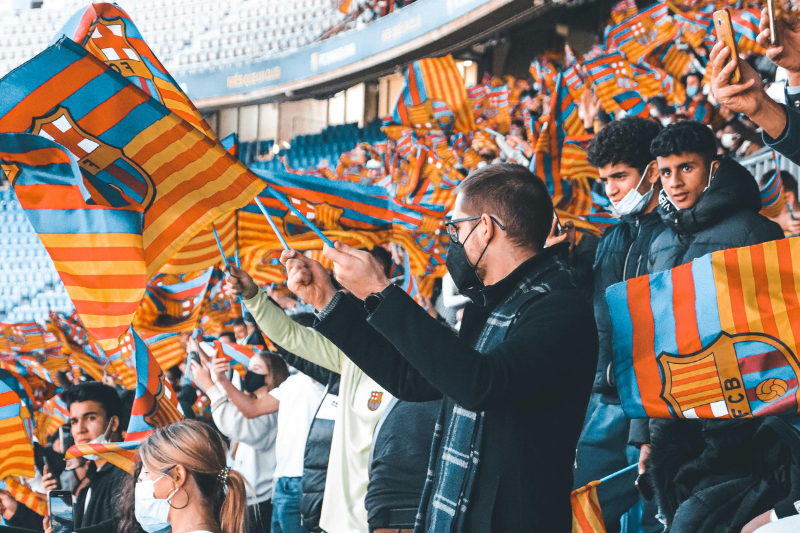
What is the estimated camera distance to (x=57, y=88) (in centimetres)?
272

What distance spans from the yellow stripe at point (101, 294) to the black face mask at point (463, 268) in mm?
1413

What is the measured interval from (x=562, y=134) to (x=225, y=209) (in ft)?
11.0

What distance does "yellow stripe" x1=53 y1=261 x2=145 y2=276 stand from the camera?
311 cm

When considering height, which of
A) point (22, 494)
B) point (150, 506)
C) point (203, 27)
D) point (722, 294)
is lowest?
point (22, 494)

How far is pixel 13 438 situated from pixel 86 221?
6.39ft

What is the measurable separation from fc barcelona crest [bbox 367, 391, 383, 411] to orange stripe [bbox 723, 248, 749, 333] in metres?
1.35

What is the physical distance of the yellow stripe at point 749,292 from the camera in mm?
2307

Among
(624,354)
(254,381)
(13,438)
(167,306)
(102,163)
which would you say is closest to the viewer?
(624,354)

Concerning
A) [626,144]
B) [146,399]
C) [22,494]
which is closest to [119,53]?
[146,399]

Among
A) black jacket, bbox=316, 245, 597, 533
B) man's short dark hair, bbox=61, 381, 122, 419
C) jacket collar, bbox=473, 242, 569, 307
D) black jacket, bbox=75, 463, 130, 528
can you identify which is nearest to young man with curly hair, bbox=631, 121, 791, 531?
black jacket, bbox=316, 245, 597, 533

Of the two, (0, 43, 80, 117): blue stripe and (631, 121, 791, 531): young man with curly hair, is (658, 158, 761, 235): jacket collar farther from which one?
(0, 43, 80, 117): blue stripe

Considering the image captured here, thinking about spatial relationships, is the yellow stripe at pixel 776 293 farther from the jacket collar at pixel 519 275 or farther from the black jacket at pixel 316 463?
the black jacket at pixel 316 463

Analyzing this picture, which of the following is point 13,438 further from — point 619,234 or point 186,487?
point 619,234

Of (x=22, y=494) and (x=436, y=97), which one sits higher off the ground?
(x=436, y=97)
